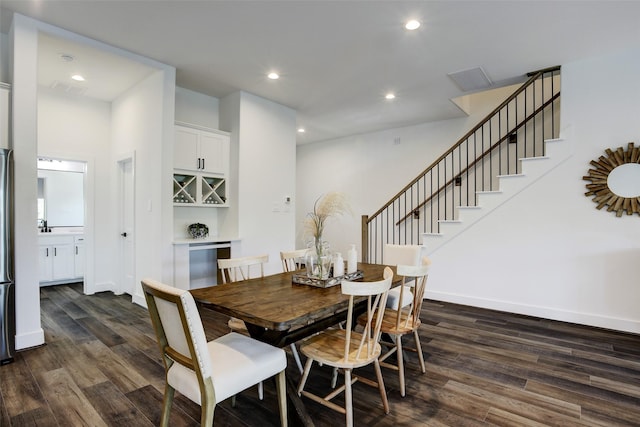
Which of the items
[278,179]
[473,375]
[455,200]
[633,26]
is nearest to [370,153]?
[455,200]

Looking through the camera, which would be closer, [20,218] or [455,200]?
[20,218]

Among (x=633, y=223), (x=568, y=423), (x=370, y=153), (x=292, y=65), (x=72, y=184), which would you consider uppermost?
(x=292, y=65)

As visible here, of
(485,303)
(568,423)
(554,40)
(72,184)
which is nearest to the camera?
(568,423)

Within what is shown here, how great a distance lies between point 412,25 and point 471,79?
1654 mm

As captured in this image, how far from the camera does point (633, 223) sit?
3.51m

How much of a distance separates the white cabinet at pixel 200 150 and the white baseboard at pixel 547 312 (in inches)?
143

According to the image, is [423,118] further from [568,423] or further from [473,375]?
[568,423]

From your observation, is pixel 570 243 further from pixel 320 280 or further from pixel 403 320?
pixel 320 280

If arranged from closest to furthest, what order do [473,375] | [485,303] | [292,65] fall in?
[473,375]
[292,65]
[485,303]

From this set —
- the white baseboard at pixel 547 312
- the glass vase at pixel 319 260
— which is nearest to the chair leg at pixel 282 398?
the glass vase at pixel 319 260

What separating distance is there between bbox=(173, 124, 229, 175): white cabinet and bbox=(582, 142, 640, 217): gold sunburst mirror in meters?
4.63

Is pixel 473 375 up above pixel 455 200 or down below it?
below

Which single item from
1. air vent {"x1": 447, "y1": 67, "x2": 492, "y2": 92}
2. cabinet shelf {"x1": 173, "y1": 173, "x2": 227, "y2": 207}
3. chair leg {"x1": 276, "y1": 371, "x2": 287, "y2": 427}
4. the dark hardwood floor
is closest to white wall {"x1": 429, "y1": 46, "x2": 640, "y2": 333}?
the dark hardwood floor

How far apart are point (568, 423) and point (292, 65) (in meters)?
4.06
